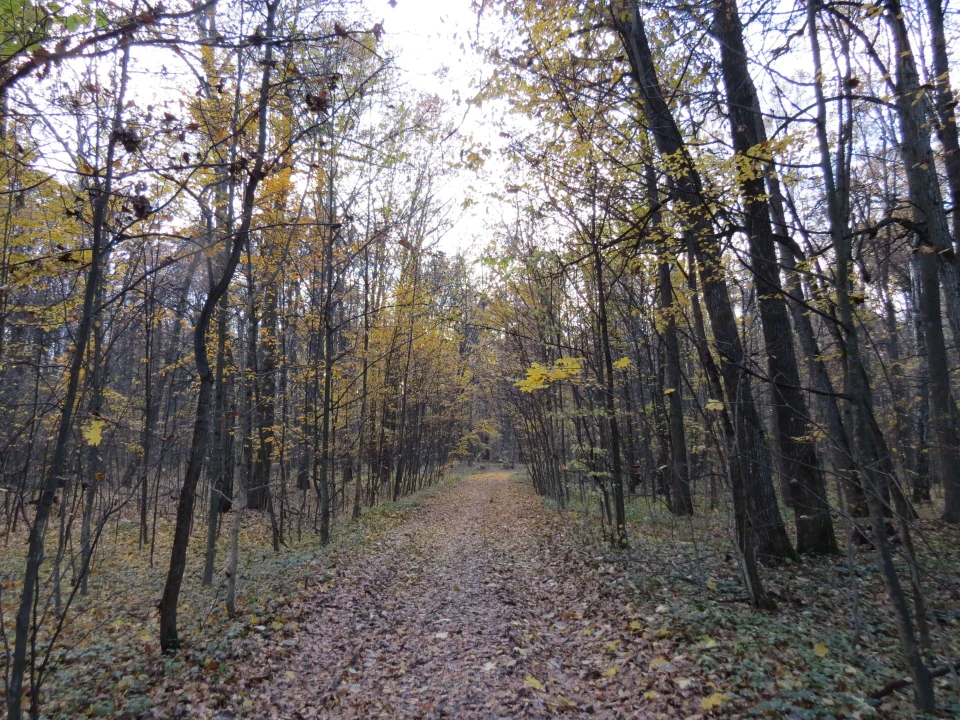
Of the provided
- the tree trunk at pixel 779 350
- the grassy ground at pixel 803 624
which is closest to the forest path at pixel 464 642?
the grassy ground at pixel 803 624

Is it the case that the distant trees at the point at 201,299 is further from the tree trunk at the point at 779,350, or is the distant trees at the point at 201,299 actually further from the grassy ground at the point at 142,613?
the tree trunk at the point at 779,350

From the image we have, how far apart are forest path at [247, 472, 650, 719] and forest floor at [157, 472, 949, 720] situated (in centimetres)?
2

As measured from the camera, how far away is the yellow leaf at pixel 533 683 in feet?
14.2

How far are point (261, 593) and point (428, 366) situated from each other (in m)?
11.8

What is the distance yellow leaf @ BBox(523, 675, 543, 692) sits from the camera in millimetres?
4332

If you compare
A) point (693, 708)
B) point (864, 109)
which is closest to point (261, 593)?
point (693, 708)

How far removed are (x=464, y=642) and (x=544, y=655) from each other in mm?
→ 950

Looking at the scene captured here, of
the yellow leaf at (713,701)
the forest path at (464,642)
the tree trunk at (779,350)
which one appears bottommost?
the forest path at (464,642)

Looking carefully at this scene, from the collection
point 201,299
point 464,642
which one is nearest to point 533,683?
point 464,642

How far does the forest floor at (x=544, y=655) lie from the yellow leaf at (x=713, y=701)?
0.02m

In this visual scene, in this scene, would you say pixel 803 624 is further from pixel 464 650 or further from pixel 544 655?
pixel 464 650

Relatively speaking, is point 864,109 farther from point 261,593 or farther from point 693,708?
point 261,593

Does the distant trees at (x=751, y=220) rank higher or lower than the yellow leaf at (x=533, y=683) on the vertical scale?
higher

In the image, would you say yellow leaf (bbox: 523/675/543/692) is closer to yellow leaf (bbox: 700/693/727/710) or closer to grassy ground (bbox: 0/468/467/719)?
yellow leaf (bbox: 700/693/727/710)
